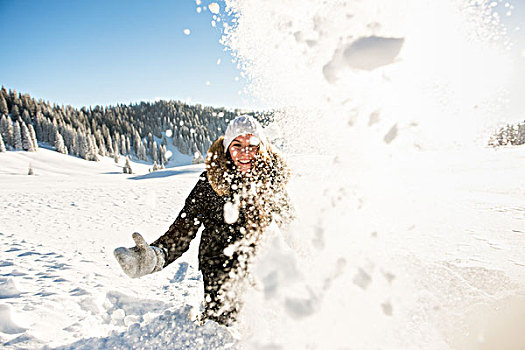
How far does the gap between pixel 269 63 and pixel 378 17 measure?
5.04ft

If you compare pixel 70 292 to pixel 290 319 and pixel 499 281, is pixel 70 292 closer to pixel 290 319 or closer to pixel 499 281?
pixel 290 319

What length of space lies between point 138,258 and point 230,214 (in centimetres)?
79

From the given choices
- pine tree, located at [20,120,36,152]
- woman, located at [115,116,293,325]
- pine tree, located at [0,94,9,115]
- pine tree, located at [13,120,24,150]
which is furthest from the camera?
pine tree, located at [0,94,9,115]

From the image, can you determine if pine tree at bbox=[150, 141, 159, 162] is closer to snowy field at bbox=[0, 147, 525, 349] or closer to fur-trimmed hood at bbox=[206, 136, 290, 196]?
snowy field at bbox=[0, 147, 525, 349]

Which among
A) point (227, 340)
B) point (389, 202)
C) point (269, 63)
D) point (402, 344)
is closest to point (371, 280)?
point (402, 344)

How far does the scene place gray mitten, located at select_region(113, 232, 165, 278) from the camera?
1978mm

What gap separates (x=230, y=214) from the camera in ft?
7.73

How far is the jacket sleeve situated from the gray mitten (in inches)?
8.8

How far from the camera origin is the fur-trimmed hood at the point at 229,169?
2.31 metres

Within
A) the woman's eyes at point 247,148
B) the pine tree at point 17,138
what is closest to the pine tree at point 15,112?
the pine tree at point 17,138

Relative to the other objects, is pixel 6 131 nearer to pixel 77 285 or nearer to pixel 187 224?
pixel 77 285

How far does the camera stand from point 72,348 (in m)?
1.78

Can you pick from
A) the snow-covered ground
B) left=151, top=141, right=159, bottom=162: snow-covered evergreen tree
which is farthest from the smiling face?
left=151, top=141, right=159, bottom=162: snow-covered evergreen tree

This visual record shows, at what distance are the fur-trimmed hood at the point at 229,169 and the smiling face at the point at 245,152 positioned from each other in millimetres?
51
